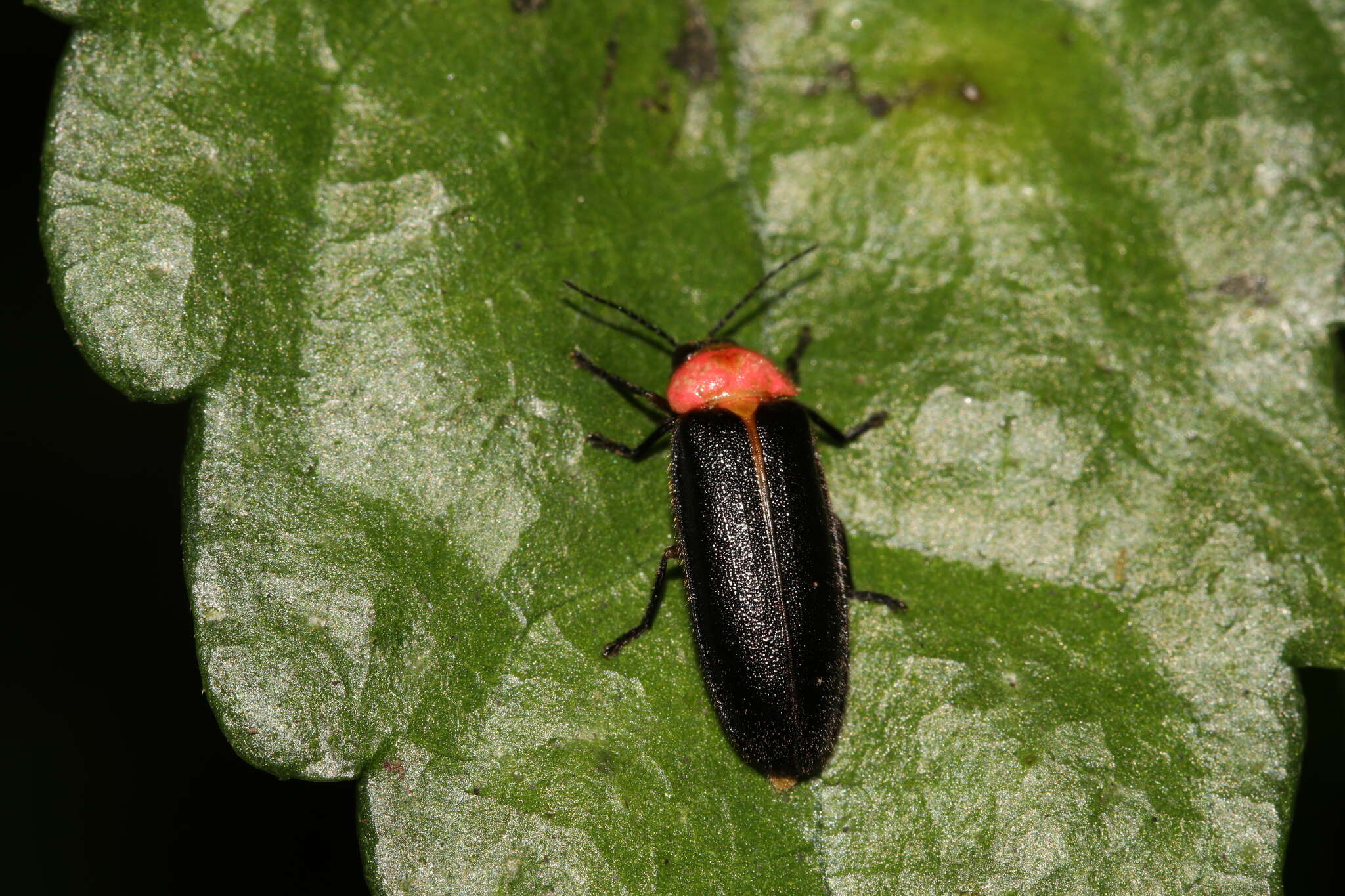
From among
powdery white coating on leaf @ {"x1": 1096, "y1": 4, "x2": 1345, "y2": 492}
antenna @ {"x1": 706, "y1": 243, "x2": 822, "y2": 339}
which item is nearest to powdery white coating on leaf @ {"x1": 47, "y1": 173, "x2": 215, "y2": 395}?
antenna @ {"x1": 706, "y1": 243, "x2": 822, "y2": 339}

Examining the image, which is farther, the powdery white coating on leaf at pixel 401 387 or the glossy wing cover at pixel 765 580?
the glossy wing cover at pixel 765 580

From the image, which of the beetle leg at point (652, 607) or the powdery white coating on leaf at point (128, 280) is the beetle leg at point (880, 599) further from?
the powdery white coating on leaf at point (128, 280)

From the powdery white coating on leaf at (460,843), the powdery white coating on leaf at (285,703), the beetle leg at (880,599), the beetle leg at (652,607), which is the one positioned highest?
the beetle leg at (880,599)

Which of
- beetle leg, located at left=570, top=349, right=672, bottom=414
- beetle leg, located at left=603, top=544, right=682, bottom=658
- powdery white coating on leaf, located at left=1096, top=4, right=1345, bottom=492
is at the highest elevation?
powdery white coating on leaf, located at left=1096, top=4, right=1345, bottom=492

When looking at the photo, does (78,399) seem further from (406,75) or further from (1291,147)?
(1291,147)

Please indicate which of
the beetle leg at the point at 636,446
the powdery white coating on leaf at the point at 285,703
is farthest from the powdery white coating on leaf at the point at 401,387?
the powdery white coating on leaf at the point at 285,703

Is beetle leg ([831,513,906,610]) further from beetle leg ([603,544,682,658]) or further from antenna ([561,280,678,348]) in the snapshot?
antenna ([561,280,678,348])

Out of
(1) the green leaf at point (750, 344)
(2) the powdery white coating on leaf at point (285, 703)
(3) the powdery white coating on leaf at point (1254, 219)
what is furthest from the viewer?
(3) the powdery white coating on leaf at point (1254, 219)

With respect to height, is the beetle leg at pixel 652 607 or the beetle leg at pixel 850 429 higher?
the beetle leg at pixel 850 429
